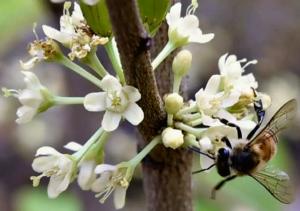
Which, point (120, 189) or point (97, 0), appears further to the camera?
point (120, 189)

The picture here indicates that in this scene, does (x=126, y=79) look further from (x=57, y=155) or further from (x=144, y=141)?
(x=57, y=155)

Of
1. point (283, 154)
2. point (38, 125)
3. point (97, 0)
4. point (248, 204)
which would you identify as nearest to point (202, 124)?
point (97, 0)

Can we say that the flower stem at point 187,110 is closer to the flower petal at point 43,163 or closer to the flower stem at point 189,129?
the flower stem at point 189,129

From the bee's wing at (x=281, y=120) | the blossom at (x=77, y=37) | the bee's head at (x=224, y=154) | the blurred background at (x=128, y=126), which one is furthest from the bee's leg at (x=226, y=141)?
the blurred background at (x=128, y=126)

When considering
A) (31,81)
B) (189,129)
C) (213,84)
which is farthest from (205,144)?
(31,81)

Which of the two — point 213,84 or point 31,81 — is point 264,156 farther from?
point 31,81

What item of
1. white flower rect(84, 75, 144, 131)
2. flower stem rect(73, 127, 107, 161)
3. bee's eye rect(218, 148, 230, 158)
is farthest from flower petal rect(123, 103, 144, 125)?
bee's eye rect(218, 148, 230, 158)

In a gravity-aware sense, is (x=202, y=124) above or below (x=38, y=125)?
above
